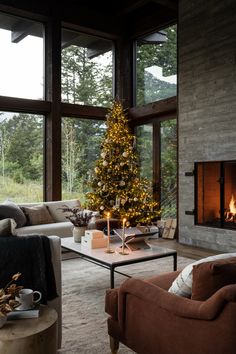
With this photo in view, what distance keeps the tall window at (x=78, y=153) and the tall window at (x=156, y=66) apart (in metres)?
1.19

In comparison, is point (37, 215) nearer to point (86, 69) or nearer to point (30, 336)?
point (86, 69)

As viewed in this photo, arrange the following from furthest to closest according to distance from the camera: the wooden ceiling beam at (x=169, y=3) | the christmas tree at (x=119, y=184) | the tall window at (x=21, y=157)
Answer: the christmas tree at (x=119, y=184) < the tall window at (x=21, y=157) < the wooden ceiling beam at (x=169, y=3)

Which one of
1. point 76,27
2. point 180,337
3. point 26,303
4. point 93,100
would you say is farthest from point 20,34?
point 180,337

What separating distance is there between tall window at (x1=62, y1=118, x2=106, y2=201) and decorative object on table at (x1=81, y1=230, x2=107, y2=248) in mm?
3139

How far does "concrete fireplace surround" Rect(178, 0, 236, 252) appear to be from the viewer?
17.6 ft

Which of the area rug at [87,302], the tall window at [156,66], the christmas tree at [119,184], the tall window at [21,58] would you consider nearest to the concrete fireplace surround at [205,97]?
the tall window at [156,66]

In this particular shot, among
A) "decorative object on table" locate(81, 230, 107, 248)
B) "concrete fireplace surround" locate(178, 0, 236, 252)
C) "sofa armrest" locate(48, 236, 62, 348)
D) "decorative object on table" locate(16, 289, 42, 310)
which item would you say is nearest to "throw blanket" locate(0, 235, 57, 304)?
"sofa armrest" locate(48, 236, 62, 348)

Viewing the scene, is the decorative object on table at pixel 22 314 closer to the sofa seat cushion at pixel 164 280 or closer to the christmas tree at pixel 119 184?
the sofa seat cushion at pixel 164 280

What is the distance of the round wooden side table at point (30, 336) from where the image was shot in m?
1.69

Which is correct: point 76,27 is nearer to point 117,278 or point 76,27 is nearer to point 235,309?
point 117,278

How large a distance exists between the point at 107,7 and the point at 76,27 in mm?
856

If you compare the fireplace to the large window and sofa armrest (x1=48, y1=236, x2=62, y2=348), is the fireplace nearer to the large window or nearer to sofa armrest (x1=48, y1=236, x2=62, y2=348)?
the large window

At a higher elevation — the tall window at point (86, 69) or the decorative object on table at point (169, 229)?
the tall window at point (86, 69)

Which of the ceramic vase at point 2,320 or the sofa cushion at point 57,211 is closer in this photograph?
the ceramic vase at point 2,320
